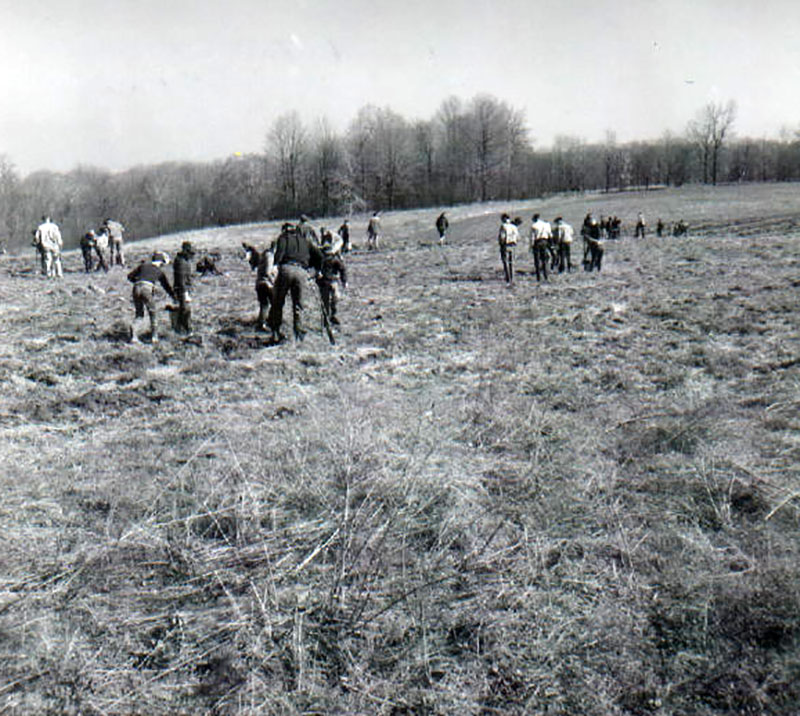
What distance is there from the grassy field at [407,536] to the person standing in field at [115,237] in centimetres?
1369

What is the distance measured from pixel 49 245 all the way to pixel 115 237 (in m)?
2.63

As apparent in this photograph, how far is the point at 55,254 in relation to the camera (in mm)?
17609

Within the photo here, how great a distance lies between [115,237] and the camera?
19.7 metres

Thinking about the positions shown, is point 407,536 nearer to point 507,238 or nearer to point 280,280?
point 280,280

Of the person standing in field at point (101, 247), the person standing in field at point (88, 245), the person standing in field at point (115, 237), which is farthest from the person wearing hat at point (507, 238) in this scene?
the person standing in field at point (88, 245)

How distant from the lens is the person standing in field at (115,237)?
1933 cm

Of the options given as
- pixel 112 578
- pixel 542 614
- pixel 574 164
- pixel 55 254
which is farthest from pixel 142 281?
pixel 574 164

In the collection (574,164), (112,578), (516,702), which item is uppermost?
(574,164)

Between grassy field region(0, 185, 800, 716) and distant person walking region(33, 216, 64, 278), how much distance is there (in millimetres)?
11618

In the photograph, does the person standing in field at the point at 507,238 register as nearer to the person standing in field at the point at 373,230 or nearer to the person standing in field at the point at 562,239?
the person standing in field at the point at 562,239

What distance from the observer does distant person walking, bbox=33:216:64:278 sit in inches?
664

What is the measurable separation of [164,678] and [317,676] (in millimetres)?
590

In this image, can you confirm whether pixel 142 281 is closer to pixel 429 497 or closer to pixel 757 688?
pixel 429 497

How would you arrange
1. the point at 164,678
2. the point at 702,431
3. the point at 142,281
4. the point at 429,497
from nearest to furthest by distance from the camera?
the point at 164,678, the point at 429,497, the point at 702,431, the point at 142,281
